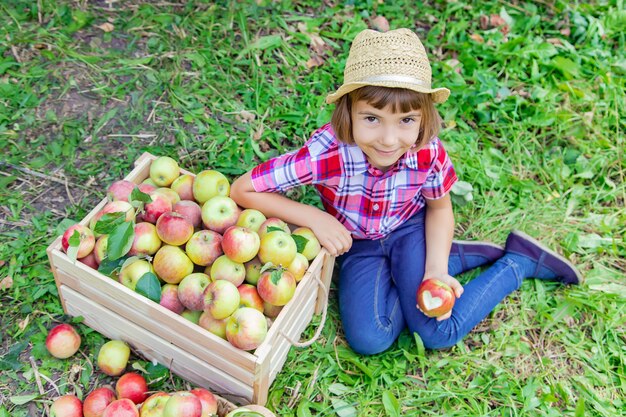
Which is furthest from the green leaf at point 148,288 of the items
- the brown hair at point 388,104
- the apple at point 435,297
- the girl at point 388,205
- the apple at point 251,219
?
the apple at point 435,297

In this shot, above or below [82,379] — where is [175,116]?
above

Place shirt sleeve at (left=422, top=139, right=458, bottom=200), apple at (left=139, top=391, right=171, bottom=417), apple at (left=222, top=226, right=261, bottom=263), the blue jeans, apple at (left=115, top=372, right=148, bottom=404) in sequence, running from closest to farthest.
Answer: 1. apple at (left=139, top=391, right=171, bottom=417)
2. apple at (left=222, top=226, right=261, bottom=263)
3. apple at (left=115, top=372, right=148, bottom=404)
4. shirt sleeve at (left=422, top=139, right=458, bottom=200)
5. the blue jeans

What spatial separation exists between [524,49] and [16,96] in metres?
3.18

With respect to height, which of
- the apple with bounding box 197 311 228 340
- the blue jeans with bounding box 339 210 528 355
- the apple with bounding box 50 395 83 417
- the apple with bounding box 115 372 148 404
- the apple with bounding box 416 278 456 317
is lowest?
the apple with bounding box 50 395 83 417

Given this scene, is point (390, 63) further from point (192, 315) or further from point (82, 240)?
point (82, 240)

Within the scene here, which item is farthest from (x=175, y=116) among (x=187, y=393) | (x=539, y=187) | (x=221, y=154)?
(x=539, y=187)

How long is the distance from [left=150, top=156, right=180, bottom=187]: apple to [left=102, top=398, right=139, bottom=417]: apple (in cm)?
96

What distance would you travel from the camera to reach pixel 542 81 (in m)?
4.14

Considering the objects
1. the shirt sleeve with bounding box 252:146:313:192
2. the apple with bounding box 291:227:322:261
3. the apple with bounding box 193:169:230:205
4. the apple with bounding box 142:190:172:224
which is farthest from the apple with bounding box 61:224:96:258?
the apple with bounding box 291:227:322:261

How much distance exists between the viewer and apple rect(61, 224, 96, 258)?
240 cm

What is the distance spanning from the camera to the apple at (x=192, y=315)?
2422 mm

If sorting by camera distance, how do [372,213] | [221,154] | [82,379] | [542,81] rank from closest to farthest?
[82,379], [372,213], [221,154], [542,81]

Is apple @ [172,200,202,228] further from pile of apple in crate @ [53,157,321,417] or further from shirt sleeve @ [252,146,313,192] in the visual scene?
shirt sleeve @ [252,146,313,192]

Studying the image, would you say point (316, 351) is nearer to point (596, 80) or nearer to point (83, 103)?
point (83, 103)
